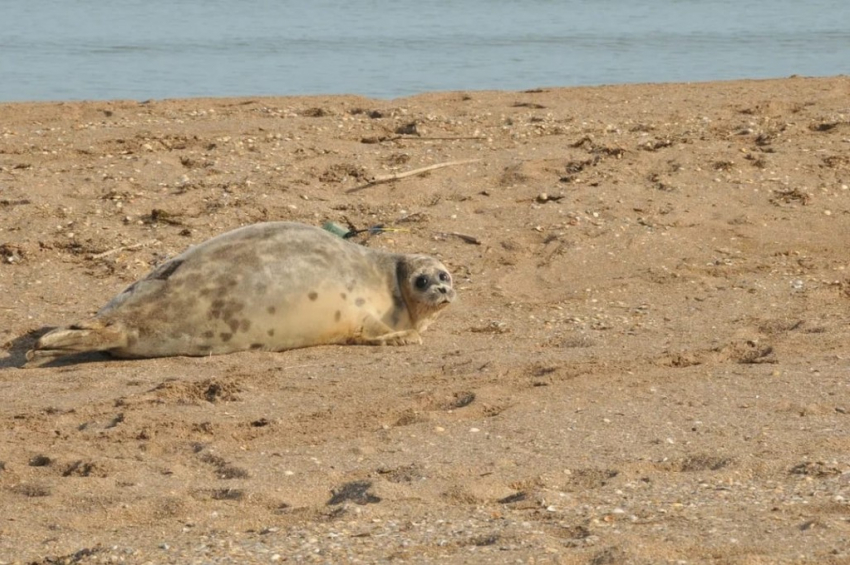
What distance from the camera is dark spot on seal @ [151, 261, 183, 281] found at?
6.46m

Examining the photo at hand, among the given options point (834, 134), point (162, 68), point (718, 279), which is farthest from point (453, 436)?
point (162, 68)

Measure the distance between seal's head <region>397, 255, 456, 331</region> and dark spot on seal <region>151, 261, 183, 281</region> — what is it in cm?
104

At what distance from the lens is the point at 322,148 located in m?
9.56

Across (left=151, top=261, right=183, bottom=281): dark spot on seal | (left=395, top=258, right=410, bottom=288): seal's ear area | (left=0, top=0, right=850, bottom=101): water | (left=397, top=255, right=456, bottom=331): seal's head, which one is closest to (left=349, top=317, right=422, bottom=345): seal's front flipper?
(left=397, top=255, right=456, bottom=331): seal's head

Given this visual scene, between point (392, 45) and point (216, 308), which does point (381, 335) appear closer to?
point (216, 308)

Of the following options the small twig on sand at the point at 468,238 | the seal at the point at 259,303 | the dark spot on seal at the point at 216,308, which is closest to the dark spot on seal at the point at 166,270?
the seal at the point at 259,303

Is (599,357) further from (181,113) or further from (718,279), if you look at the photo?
(181,113)

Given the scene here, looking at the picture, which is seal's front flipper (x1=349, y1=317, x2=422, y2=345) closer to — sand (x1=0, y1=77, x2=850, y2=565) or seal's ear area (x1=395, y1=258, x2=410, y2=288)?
sand (x1=0, y1=77, x2=850, y2=565)

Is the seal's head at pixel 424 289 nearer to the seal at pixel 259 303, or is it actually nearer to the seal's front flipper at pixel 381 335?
the seal at pixel 259 303

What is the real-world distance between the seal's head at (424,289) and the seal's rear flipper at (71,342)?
1344 millimetres

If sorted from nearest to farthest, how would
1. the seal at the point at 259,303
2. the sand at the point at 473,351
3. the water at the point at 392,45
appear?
1. the sand at the point at 473,351
2. the seal at the point at 259,303
3. the water at the point at 392,45

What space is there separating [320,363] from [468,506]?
A: 1996 millimetres

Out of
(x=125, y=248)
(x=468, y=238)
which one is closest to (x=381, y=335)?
(x=468, y=238)

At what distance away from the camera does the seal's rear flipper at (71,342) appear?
20.3ft
